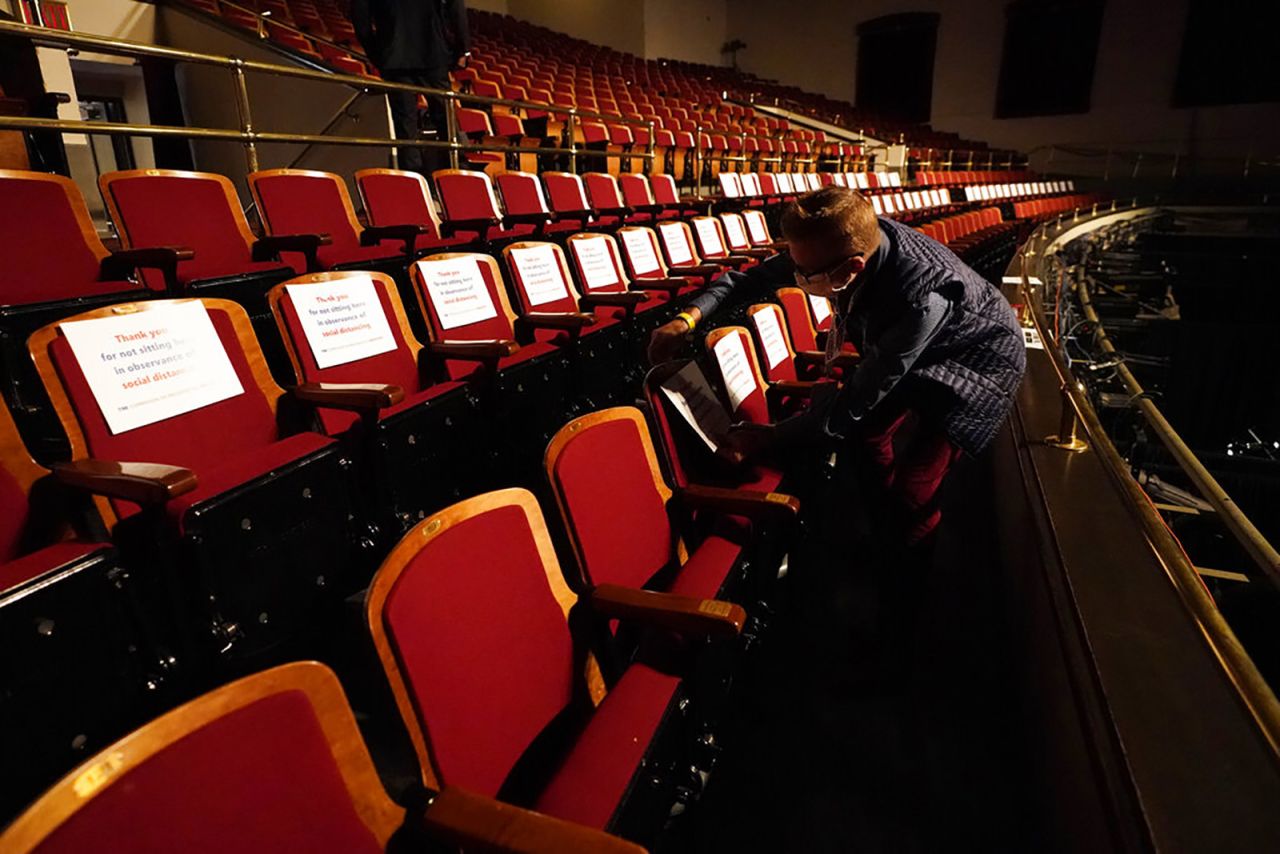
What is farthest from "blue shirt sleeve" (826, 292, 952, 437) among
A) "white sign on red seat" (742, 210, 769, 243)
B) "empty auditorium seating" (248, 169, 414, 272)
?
"white sign on red seat" (742, 210, 769, 243)

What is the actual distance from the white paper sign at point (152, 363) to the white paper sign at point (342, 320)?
11 centimetres

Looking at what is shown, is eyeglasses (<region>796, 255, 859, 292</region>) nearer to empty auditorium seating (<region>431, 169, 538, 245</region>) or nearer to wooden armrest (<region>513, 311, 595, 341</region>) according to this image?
wooden armrest (<region>513, 311, 595, 341</region>)

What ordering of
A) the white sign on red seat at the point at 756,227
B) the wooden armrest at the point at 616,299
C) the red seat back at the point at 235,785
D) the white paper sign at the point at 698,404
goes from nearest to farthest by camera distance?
the red seat back at the point at 235,785, the white paper sign at the point at 698,404, the wooden armrest at the point at 616,299, the white sign on red seat at the point at 756,227

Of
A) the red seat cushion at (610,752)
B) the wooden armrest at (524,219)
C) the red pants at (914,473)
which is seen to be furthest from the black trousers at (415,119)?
the red seat cushion at (610,752)

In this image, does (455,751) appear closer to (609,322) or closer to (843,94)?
(609,322)

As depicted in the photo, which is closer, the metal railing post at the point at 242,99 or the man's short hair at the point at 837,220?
the man's short hair at the point at 837,220

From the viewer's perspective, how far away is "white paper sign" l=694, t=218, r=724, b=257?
2084 mm

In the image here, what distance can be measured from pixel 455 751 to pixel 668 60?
7605 millimetres

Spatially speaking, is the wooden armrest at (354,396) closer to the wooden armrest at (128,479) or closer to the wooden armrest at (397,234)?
the wooden armrest at (128,479)

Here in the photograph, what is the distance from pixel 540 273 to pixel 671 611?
898mm

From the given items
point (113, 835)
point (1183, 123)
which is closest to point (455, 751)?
point (113, 835)

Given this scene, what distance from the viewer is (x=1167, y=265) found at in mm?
5766

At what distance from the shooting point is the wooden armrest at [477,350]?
3.10 feet

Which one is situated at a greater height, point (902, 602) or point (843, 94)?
point (843, 94)
